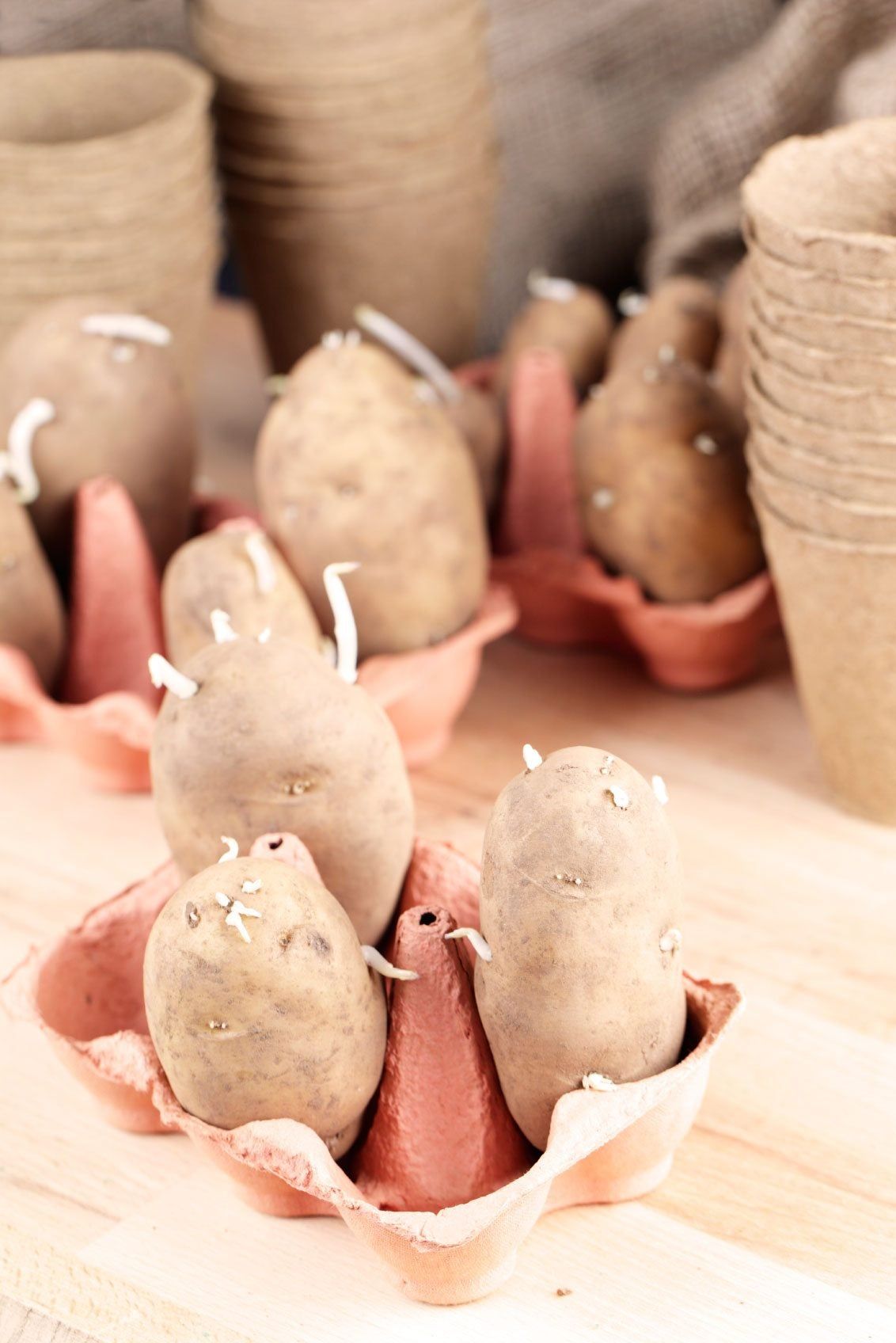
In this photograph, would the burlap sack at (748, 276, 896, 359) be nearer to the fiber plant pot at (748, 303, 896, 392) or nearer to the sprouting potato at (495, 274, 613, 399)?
the fiber plant pot at (748, 303, 896, 392)

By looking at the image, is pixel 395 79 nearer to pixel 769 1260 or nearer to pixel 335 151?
pixel 335 151

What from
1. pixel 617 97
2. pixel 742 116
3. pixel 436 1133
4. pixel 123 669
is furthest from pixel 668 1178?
pixel 617 97

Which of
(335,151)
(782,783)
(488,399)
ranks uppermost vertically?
(335,151)

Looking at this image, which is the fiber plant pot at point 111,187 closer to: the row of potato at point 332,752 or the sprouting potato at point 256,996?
the row of potato at point 332,752

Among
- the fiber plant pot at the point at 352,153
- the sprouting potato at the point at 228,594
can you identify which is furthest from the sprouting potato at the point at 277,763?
the fiber plant pot at the point at 352,153

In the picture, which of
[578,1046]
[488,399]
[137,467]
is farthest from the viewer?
[488,399]

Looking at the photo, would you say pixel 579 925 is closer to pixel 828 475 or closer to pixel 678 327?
pixel 828 475

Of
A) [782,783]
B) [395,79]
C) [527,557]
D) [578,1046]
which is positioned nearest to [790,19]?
[395,79]
